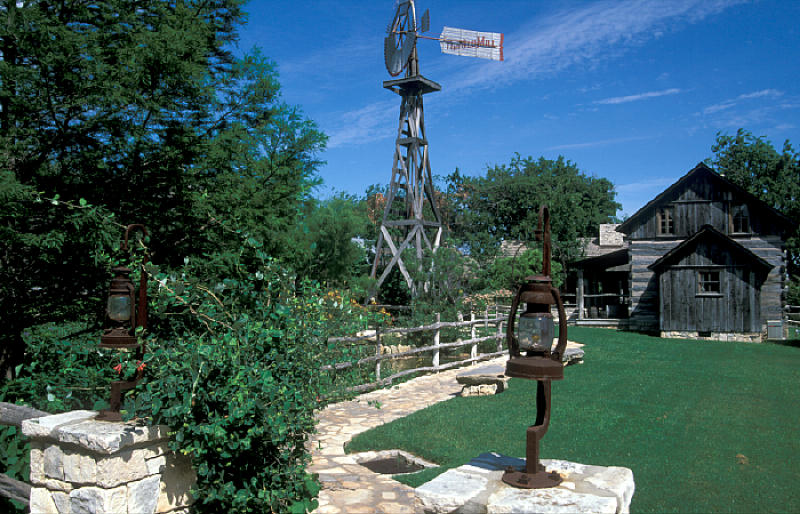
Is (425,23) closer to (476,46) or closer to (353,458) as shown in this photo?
(476,46)

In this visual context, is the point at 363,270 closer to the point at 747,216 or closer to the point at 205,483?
the point at 747,216

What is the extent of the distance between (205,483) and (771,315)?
23.8m

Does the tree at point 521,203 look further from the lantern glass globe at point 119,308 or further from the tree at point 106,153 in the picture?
the lantern glass globe at point 119,308

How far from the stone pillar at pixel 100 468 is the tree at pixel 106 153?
3008mm

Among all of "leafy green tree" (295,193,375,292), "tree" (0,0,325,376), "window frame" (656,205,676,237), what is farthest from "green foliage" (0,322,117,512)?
"window frame" (656,205,676,237)

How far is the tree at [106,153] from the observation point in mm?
7242

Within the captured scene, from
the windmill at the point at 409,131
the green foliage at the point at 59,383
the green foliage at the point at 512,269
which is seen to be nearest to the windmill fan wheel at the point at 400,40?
the windmill at the point at 409,131

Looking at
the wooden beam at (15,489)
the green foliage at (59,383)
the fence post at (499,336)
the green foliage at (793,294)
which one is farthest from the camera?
the green foliage at (793,294)

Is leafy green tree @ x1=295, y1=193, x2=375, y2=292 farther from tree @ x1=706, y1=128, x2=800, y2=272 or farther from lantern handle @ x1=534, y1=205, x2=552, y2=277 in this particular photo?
tree @ x1=706, y1=128, x2=800, y2=272

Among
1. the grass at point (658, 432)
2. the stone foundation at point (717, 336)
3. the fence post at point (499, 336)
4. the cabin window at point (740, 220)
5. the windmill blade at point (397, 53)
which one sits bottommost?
the grass at point (658, 432)

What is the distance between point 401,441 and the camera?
24.7 feet

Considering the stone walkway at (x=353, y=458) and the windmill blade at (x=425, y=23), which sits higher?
the windmill blade at (x=425, y=23)

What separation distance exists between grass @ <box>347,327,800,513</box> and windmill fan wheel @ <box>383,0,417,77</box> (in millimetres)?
13781

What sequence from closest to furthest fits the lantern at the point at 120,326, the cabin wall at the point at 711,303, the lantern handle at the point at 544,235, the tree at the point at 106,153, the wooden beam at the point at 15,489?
the lantern handle at the point at 544,235
the lantern at the point at 120,326
the wooden beam at the point at 15,489
the tree at the point at 106,153
the cabin wall at the point at 711,303
